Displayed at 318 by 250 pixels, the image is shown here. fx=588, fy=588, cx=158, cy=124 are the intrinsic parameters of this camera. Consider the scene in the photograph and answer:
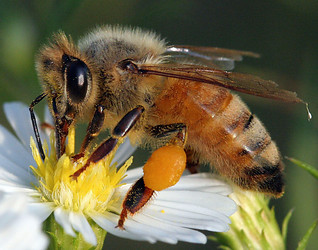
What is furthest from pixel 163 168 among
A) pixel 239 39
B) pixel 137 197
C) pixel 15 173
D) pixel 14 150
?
pixel 239 39

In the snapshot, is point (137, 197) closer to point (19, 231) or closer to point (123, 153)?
point (123, 153)

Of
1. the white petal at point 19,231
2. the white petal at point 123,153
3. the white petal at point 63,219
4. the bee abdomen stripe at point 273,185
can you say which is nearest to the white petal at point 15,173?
the white petal at point 63,219

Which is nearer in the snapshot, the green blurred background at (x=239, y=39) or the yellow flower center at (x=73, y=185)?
the yellow flower center at (x=73, y=185)

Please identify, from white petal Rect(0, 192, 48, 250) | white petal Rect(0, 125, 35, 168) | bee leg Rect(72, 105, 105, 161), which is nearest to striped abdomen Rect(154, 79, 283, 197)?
bee leg Rect(72, 105, 105, 161)

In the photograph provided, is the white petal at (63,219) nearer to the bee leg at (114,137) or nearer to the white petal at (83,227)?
the white petal at (83,227)

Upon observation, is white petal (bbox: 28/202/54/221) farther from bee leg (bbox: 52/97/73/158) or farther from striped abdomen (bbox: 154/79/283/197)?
striped abdomen (bbox: 154/79/283/197)

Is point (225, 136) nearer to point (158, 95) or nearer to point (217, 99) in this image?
point (217, 99)
